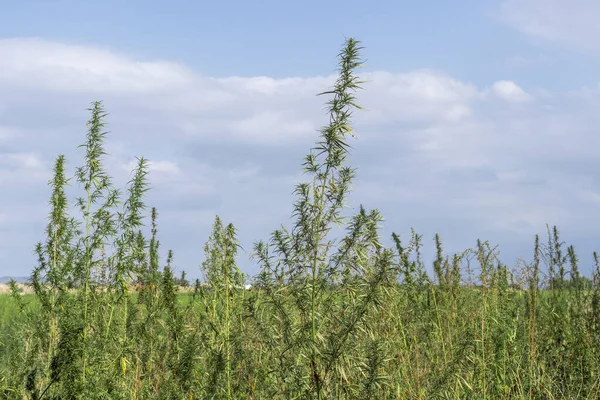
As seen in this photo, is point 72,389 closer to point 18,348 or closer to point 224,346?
point 224,346

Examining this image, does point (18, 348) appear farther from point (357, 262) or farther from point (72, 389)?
point (357, 262)

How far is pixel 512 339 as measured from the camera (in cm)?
796

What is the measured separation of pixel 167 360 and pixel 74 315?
1.57 meters

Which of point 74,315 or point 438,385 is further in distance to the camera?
point 74,315

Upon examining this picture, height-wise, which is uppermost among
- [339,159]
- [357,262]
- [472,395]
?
→ [339,159]

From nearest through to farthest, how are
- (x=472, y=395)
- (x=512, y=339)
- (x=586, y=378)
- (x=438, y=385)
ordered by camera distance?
(x=438, y=385)
(x=472, y=395)
(x=512, y=339)
(x=586, y=378)

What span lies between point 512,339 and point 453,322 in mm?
1829

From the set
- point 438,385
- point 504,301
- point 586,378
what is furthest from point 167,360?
point 586,378

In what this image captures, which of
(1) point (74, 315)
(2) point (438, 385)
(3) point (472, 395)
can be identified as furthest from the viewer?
(3) point (472, 395)

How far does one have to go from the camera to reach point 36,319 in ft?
27.1

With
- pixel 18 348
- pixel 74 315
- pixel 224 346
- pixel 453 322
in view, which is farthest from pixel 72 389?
pixel 453 322

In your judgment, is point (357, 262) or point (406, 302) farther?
point (406, 302)

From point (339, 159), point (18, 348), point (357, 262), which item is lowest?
point (18, 348)

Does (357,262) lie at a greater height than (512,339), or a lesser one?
greater
